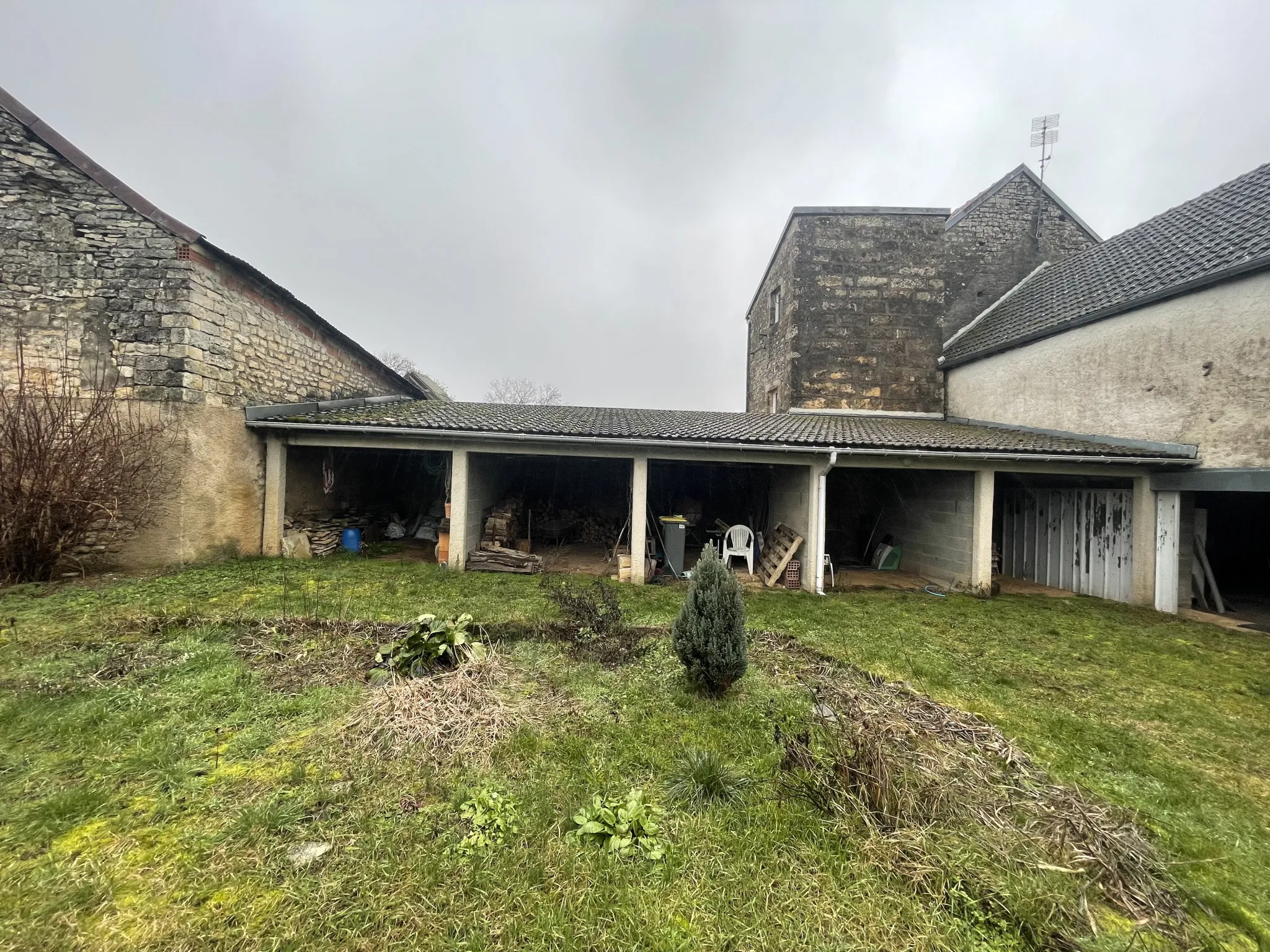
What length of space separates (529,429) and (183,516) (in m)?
5.70

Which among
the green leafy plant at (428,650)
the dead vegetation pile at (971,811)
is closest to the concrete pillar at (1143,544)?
the dead vegetation pile at (971,811)

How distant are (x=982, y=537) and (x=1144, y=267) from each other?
6.37m

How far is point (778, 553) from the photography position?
9242 mm

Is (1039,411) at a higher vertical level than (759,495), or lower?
higher

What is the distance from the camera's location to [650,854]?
234cm

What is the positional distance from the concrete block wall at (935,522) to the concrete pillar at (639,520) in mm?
5725

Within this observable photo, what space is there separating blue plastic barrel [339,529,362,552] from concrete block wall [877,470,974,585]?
12047mm

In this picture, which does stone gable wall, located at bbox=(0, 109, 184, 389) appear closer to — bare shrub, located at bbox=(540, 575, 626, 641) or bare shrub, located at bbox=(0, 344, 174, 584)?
bare shrub, located at bbox=(0, 344, 174, 584)

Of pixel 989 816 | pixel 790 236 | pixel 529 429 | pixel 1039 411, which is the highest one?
pixel 790 236

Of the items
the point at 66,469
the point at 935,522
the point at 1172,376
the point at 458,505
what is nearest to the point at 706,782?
the point at 458,505

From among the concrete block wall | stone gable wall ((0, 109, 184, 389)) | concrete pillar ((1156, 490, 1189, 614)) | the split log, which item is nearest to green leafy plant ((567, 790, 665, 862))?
the split log

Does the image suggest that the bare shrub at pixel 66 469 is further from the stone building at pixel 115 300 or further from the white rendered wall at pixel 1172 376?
the white rendered wall at pixel 1172 376

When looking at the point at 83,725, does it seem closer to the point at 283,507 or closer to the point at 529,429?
the point at 529,429

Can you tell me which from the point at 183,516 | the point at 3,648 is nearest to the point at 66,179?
the point at 183,516
